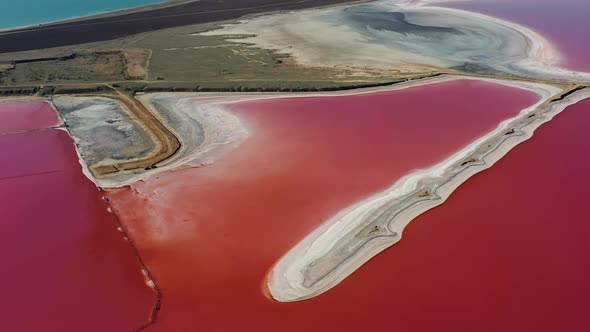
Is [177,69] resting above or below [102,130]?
above

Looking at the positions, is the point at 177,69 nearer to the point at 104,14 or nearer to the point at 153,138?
the point at 153,138

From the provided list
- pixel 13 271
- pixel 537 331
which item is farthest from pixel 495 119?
pixel 13 271

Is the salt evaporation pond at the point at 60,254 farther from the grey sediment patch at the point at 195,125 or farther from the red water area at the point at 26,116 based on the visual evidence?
the grey sediment patch at the point at 195,125

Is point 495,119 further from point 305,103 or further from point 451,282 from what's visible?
point 451,282

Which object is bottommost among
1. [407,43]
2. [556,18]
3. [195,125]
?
[195,125]

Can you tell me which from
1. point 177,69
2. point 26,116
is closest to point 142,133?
point 26,116

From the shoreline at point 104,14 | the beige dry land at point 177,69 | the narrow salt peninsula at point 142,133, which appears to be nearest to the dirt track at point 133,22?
the shoreline at point 104,14
